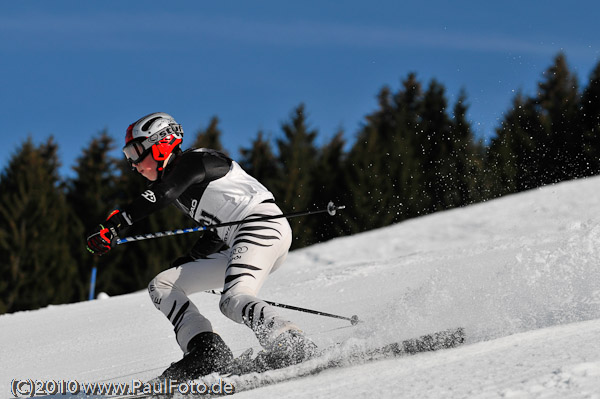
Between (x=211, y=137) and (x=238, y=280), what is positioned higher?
(x=211, y=137)

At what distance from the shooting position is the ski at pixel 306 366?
3344 millimetres

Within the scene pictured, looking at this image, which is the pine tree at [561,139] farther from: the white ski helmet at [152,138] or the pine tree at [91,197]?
the white ski helmet at [152,138]

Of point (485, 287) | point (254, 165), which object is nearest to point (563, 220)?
point (485, 287)

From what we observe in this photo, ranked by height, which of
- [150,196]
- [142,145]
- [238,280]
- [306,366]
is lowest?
[306,366]

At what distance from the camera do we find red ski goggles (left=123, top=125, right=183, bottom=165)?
3.82 meters

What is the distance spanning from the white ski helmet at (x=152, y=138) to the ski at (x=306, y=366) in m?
1.21

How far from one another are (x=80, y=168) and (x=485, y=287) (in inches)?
1057

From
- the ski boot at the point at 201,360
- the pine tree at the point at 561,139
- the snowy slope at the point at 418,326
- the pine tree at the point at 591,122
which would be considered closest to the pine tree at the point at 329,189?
the pine tree at the point at 561,139

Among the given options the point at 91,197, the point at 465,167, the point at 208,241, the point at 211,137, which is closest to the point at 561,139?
the point at 465,167

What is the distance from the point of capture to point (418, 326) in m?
4.13

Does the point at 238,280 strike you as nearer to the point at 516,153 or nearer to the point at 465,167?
the point at 465,167

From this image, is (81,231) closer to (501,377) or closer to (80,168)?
(80,168)

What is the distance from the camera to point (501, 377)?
259cm

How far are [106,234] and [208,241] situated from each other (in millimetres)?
729
